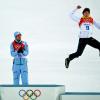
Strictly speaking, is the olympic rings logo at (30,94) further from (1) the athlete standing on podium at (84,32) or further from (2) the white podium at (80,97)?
(1) the athlete standing on podium at (84,32)

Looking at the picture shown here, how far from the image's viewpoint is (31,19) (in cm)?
410

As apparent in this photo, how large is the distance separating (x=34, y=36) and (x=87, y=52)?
657mm

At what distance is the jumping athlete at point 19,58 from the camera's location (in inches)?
159

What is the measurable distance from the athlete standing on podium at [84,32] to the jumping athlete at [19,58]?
0.50m

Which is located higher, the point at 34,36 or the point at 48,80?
the point at 34,36

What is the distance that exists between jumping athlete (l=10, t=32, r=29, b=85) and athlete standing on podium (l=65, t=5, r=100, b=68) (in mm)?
500

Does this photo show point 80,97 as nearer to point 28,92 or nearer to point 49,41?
point 28,92

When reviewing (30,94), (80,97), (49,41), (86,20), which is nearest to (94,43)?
(86,20)

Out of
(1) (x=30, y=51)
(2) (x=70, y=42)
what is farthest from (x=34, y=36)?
(2) (x=70, y=42)

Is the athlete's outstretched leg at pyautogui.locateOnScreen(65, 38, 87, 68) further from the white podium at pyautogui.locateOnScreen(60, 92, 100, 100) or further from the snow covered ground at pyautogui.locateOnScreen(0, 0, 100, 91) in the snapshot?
→ the white podium at pyautogui.locateOnScreen(60, 92, 100, 100)

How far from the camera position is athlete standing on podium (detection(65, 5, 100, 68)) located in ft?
13.2

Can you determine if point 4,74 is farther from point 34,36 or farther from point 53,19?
point 53,19

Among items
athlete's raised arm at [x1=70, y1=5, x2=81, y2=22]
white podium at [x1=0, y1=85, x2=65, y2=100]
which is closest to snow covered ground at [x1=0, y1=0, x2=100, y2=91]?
athlete's raised arm at [x1=70, y1=5, x2=81, y2=22]

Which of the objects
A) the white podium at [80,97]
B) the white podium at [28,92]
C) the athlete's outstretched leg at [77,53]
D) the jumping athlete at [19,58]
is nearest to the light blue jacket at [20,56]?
the jumping athlete at [19,58]
